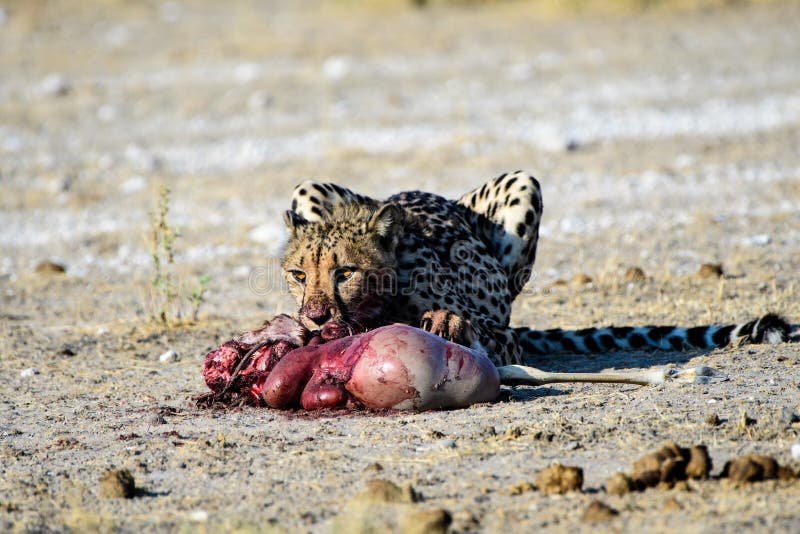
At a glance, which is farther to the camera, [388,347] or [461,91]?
[461,91]

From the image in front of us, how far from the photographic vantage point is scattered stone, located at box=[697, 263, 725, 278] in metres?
8.09

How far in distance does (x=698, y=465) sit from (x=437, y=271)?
2.44 meters

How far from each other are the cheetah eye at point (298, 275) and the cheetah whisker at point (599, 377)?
3.44 feet

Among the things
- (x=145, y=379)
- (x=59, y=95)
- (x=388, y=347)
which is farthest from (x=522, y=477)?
(x=59, y=95)

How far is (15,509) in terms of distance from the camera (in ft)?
13.2

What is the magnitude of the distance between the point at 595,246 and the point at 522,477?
5.73m

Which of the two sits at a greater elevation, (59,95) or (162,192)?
(59,95)

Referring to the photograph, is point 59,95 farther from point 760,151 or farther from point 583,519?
point 583,519

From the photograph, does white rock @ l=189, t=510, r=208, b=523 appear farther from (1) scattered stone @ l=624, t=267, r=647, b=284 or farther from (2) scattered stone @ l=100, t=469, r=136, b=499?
(1) scattered stone @ l=624, t=267, r=647, b=284

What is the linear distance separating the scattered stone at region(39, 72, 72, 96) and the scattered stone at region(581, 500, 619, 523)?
15070 millimetres

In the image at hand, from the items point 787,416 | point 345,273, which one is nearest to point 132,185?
point 345,273

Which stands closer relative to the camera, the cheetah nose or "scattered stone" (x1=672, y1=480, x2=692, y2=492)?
"scattered stone" (x1=672, y1=480, x2=692, y2=492)

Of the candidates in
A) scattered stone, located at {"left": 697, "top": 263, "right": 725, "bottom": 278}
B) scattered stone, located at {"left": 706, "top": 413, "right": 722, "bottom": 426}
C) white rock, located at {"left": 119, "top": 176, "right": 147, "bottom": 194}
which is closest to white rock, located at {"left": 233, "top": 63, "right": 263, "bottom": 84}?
white rock, located at {"left": 119, "top": 176, "right": 147, "bottom": 194}

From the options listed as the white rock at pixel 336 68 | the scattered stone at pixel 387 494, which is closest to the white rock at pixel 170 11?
the white rock at pixel 336 68
